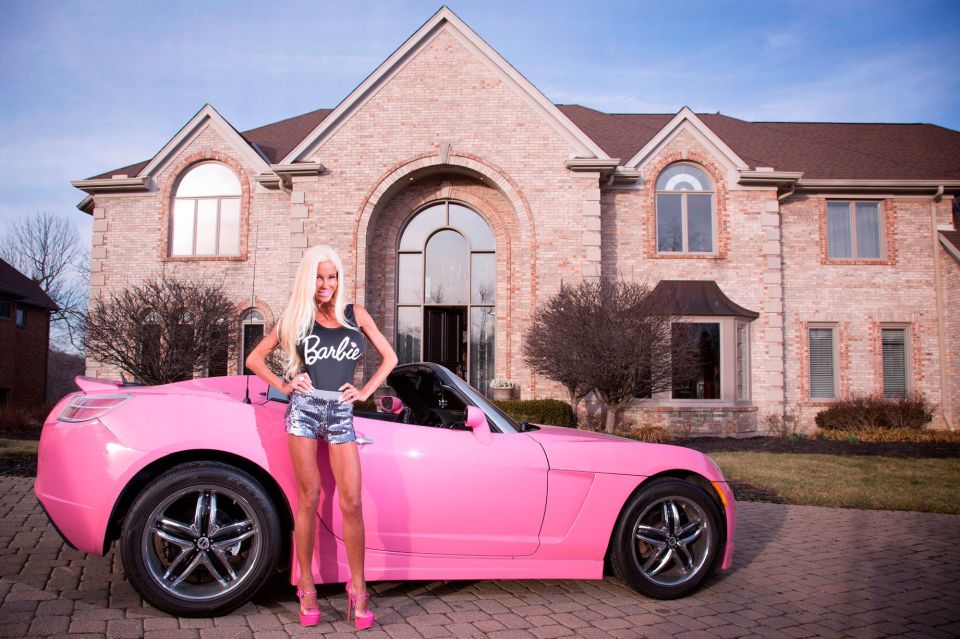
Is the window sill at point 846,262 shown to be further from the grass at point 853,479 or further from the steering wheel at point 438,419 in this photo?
the steering wheel at point 438,419

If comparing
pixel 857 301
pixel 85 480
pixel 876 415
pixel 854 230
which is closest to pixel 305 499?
pixel 85 480

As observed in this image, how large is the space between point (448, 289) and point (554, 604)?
41.7 ft

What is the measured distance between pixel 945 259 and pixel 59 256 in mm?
42465

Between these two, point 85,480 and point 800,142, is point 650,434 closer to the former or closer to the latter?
point 85,480

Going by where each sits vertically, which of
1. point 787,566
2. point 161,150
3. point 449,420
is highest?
point 161,150

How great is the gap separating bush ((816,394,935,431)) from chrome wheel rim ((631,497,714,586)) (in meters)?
13.4

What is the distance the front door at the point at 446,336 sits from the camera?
15836mm

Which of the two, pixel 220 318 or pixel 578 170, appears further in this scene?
pixel 578 170

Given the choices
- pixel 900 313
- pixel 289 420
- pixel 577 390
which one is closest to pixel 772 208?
pixel 900 313

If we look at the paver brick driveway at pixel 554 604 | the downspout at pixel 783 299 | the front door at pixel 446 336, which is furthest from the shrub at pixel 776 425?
the paver brick driveway at pixel 554 604

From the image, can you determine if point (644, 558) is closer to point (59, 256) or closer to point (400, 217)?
point (400, 217)

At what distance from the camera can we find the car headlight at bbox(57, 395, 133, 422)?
318 cm

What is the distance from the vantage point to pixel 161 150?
16.1 meters

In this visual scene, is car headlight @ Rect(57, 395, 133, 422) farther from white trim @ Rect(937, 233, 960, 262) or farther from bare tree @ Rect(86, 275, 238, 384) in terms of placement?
white trim @ Rect(937, 233, 960, 262)
